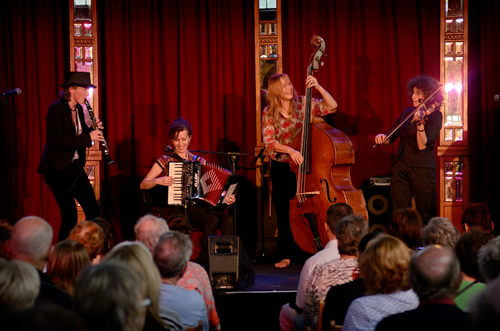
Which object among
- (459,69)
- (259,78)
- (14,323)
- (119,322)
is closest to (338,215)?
(119,322)

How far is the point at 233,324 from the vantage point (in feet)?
14.2

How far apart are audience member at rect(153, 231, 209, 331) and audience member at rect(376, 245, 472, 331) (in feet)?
2.86

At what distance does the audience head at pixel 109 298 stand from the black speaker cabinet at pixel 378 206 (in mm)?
4446

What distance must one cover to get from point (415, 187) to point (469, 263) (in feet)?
8.59

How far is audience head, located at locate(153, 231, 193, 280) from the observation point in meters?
2.54

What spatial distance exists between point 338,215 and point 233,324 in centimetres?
139

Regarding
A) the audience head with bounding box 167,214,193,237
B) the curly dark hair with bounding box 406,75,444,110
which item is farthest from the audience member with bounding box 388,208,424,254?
the curly dark hair with bounding box 406,75,444,110

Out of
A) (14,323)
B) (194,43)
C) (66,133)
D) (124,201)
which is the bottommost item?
(124,201)

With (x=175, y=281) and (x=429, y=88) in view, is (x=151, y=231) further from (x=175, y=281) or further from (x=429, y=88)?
(x=429, y=88)

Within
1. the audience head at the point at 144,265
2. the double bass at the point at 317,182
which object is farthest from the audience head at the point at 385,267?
the double bass at the point at 317,182

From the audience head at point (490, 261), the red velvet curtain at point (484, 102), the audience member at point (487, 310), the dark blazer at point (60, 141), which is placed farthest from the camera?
the red velvet curtain at point (484, 102)

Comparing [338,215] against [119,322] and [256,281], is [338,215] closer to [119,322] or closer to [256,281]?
[256,281]

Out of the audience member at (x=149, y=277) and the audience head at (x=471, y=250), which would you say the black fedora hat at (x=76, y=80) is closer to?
the audience member at (x=149, y=277)

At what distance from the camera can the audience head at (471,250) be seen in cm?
276
